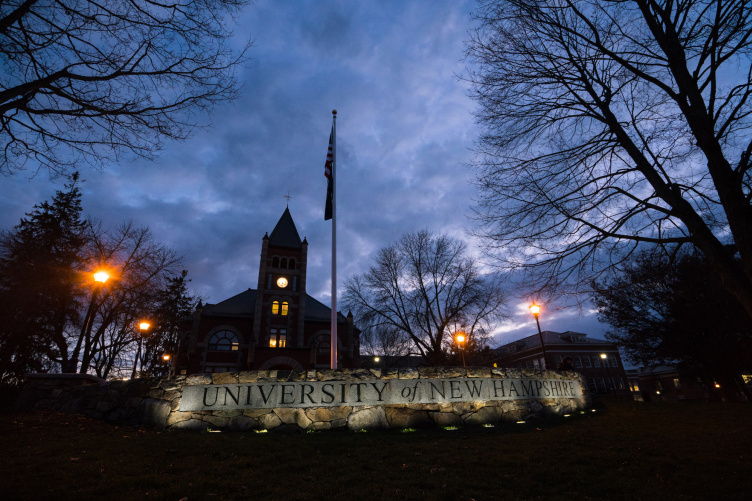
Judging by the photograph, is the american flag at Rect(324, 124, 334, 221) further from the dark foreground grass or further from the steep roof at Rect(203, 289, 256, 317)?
the steep roof at Rect(203, 289, 256, 317)

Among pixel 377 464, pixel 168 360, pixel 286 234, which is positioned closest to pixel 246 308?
pixel 286 234

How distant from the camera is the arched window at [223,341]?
2927 cm

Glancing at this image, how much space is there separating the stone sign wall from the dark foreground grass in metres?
0.57

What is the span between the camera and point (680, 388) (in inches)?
1863

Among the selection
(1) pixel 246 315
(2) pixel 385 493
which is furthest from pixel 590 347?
(2) pixel 385 493

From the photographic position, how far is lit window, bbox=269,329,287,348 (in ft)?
101

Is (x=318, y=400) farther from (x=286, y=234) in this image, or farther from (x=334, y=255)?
(x=286, y=234)

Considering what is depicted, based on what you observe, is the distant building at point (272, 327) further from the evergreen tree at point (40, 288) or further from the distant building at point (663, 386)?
the distant building at point (663, 386)

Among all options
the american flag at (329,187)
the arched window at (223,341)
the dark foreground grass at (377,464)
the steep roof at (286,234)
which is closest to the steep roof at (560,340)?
the steep roof at (286,234)

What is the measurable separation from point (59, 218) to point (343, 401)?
24143 millimetres

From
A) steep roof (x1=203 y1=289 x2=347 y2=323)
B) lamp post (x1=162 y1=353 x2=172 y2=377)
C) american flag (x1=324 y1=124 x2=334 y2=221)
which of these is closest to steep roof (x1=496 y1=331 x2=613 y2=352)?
steep roof (x1=203 y1=289 x2=347 y2=323)

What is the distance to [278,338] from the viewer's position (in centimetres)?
3092

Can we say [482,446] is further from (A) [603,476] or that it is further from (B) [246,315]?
(B) [246,315]

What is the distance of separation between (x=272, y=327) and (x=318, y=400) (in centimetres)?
2476
